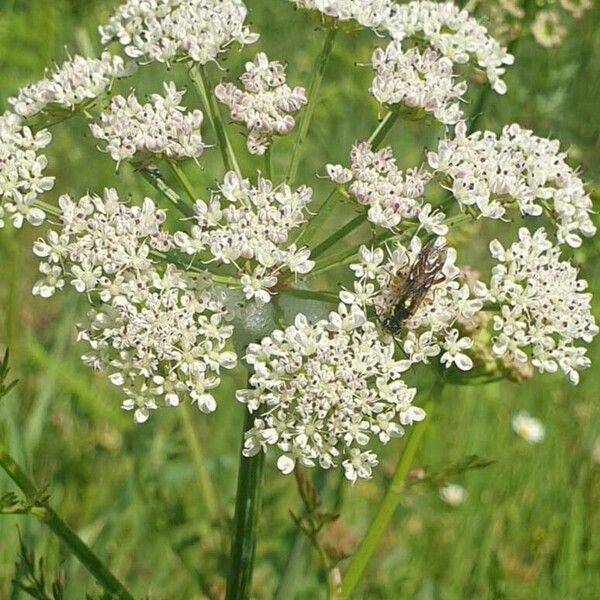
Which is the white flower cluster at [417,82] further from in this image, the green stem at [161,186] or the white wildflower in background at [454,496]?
the white wildflower in background at [454,496]

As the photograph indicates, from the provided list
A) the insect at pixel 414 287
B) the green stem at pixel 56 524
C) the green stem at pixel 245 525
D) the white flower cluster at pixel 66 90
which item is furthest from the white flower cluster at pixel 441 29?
the green stem at pixel 56 524

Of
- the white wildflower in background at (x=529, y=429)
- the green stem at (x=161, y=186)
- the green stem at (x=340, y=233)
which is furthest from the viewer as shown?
the white wildflower in background at (x=529, y=429)

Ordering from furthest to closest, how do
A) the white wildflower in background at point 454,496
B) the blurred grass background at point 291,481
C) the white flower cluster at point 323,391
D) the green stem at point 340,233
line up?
1. the white wildflower in background at point 454,496
2. the blurred grass background at point 291,481
3. the green stem at point 340,233
4. the white flower cluster at point 323,391

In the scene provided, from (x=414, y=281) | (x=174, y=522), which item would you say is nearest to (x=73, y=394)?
(x=174, y=522)

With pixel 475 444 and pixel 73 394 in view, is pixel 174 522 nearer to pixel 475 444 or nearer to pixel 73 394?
pixel 73 394

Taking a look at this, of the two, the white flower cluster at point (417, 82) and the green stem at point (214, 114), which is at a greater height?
the white flower cluster at point (417, 82)

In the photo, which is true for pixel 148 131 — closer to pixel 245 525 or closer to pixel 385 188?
pixel 385 188

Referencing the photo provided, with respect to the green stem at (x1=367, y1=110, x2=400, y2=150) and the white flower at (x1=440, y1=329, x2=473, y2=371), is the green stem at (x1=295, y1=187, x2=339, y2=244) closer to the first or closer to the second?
the green stem at (x1=367, y1=110, x2=400, y2=150)
